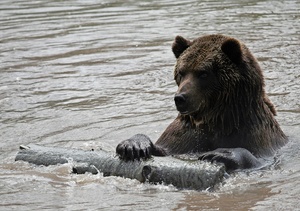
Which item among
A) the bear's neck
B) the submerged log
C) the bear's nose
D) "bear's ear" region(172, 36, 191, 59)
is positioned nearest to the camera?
the submerged log

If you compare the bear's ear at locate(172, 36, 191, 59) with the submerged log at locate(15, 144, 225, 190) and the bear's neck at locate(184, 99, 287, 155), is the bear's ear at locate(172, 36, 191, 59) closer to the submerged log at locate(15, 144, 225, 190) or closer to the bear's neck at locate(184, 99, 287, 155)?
the bear's neck at locate(184, 99, 287, 155)

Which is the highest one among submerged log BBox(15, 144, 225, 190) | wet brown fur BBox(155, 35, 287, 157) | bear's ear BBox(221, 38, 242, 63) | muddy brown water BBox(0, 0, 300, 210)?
bear's ear BBox(221, 38, 242, 63)

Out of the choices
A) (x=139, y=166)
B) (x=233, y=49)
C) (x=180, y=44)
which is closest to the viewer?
(x=139, y=166)

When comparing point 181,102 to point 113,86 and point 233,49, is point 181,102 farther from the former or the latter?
point 113,86

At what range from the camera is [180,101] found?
8.23 m

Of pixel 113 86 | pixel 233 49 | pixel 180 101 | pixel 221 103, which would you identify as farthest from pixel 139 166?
pixel 113 86

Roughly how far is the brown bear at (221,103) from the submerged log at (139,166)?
1.14 ft

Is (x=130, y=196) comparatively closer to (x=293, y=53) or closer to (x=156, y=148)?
(x=156, y=148)

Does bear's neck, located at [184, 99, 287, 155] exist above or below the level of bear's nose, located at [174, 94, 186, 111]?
below

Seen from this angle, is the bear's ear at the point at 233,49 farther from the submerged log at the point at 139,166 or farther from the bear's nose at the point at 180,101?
the submerged log at the point at 139,166

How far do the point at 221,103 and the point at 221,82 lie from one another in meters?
0.25

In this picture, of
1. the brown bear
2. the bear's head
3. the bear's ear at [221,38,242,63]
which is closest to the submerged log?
the brown bear

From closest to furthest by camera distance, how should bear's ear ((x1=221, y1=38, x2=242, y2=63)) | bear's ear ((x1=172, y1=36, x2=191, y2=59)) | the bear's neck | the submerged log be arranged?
the submerged log → bear's ear ((x1=221, y1=38, x2=242, y2=63)) → the bear's neck → bear's ear ((x1=172, y1=36, x2=191, y2=59))

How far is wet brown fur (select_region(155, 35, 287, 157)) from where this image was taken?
854cm
